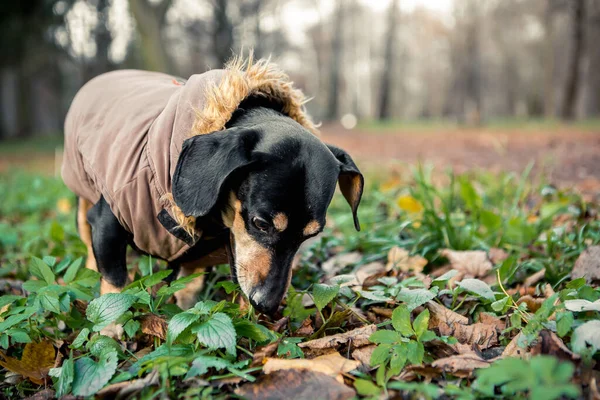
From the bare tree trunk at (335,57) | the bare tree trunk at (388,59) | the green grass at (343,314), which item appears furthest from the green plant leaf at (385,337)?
the bare tree trunk at (335,57)

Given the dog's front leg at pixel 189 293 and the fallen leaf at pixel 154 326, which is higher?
the fallen leaf at pixel 154 326

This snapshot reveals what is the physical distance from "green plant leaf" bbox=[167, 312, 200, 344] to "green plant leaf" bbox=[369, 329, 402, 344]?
69 cm

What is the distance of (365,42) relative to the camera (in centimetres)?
4612

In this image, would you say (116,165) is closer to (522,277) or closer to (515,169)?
(522,277)

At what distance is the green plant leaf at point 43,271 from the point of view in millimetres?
2402

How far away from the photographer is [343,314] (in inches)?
90.0

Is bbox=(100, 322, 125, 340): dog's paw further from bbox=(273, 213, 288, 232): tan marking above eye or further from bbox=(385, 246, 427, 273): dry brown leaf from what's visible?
bbox=(385, 246, 427, 273): dry brown leaf

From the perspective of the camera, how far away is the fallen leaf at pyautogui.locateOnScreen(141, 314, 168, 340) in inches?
84.7

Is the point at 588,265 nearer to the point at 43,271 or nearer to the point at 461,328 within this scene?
the point at 461,328

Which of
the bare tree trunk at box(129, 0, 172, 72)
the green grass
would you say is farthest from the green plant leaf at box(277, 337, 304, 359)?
the bare tree trunk at box(129, 0, 172, 72)

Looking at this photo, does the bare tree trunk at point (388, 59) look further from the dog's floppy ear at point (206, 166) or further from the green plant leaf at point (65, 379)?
the green plant leaf at point (65, 379)

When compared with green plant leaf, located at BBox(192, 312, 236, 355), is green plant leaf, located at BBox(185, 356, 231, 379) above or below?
below

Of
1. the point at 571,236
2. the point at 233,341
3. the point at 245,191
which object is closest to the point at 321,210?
the point at 245,191

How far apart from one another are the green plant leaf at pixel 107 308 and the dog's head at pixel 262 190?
18.3 inches
